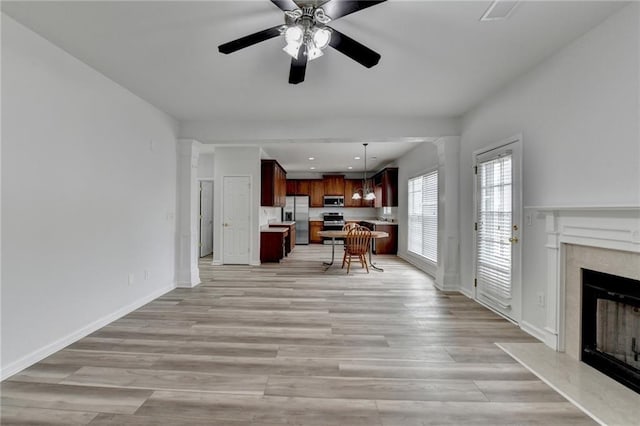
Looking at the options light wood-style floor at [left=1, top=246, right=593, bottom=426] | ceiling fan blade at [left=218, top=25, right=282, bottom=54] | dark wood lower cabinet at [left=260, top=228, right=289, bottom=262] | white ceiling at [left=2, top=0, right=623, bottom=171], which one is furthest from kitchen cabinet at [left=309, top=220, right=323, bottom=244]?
ceiling fan blade at [left=218, top=25, right=282, bottom=54]

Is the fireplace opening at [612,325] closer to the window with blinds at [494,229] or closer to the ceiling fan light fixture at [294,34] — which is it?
the window with blinds at [494,229]

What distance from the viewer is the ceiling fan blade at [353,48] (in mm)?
1924

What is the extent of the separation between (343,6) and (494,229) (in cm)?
292

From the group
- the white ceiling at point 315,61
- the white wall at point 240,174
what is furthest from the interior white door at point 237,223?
the white ceiling at point 315,61

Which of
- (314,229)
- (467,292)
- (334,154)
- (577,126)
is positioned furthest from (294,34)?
(314,229)

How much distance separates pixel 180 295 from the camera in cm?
400

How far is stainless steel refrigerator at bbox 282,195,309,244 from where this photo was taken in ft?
31.9

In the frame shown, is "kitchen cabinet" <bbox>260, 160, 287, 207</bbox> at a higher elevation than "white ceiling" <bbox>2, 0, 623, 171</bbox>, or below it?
below

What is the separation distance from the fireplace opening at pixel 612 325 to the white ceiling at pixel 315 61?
6.24ft

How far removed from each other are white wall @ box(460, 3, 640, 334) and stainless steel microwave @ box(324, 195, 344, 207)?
665 cm

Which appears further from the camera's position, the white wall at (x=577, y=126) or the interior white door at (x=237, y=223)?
the interior white door at (x=237, y=223)

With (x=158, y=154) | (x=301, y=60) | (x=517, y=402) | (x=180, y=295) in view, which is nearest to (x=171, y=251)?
(x=180, y=295)

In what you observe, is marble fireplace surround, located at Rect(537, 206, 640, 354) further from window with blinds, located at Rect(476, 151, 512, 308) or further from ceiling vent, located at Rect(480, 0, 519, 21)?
ceiling vent, located at Rect(480, 0, 519, 21)

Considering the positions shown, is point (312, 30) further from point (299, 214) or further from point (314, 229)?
point (314, 229)
